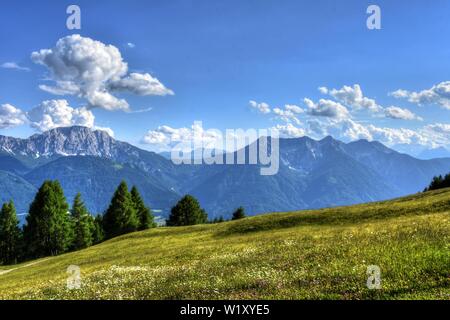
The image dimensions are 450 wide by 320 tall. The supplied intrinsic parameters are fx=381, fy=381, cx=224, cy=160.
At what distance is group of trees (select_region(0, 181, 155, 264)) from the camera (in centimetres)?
8819

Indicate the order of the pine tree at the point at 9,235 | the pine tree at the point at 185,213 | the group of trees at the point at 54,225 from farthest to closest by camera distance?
1. the pine tree at the point at 185,213
2. the pine tree at the point at 9,235
3. the group of trees at the point at 54,225

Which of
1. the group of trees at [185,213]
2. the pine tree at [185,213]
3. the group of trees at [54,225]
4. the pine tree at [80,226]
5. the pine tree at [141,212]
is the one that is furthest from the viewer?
the pine tree at [185,213]

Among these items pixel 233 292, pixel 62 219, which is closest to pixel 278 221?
pixel 233 292

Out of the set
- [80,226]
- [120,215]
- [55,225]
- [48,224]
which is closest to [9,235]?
[48,224]

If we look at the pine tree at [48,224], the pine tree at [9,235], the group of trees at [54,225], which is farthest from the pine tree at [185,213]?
the pine tree at [9,235]

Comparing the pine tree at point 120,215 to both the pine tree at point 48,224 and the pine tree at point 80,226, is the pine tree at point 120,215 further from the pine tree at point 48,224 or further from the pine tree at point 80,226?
the pine tree at point 48,224

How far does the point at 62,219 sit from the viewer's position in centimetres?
9044

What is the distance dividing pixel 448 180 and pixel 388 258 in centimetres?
9488

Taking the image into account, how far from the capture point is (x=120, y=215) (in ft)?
328

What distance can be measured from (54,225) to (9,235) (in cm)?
1487

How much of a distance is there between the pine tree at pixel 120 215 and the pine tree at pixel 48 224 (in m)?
10.8

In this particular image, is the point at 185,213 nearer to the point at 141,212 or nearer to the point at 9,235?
the point at 141,212

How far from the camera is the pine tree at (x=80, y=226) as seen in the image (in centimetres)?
9850
